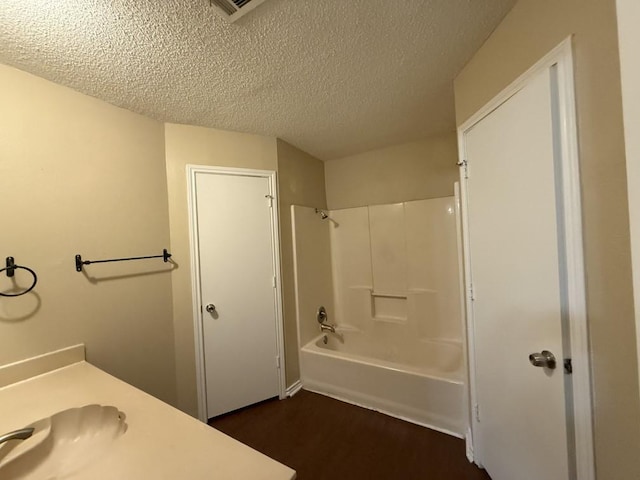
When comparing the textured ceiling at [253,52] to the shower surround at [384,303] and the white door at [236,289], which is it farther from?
the shower surround at [384,303]

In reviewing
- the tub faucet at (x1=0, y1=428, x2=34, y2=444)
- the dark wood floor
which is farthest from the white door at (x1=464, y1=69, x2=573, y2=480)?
the tub faucet at (x1=0, y1=428, x2=34, y2=444)

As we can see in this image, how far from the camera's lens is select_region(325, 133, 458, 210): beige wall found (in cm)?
247

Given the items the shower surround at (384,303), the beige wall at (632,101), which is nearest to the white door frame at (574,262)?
the beige wall at (632,101)

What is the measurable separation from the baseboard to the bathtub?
6 cm

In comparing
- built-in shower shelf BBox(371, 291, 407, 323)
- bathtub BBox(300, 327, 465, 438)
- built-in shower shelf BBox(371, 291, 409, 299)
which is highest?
built-in shower shelf BBox(371, 291, 409, 299)

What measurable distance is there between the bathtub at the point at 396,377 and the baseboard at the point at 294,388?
0.06 meters

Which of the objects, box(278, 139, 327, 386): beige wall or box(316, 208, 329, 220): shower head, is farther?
box(316, 208, 329, 220): shower head

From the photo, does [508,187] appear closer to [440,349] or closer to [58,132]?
[440,349]

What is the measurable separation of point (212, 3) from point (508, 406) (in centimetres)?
211

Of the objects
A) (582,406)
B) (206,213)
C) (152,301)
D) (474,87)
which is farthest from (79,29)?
(582,406)

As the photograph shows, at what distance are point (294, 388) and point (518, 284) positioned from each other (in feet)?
6.72

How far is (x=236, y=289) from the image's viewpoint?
210 cm

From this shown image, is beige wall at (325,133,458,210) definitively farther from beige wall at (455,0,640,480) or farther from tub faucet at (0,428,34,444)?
tub faucet at (0,428,34,444)

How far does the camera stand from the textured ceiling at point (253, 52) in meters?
1.01
